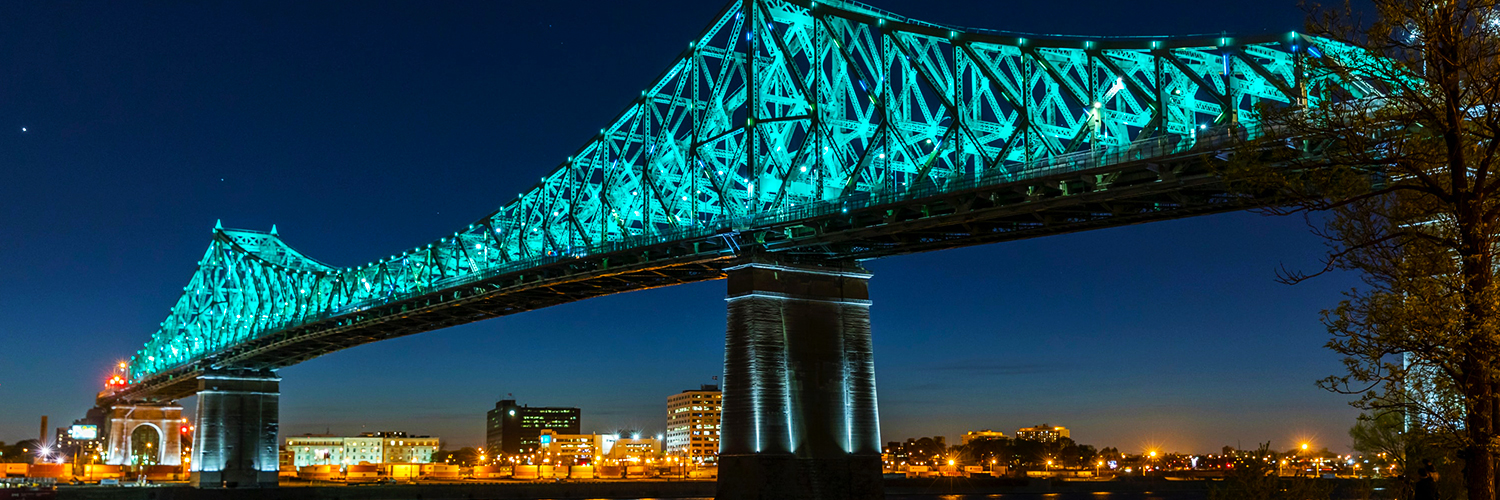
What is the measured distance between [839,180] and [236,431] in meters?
71.0

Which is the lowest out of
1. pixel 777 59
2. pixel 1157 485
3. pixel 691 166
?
pixel 1157 485

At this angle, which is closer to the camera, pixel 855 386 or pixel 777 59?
pixel 855 386

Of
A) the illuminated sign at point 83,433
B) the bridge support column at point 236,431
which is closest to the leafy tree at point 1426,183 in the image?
the bridge support column at point 236,431

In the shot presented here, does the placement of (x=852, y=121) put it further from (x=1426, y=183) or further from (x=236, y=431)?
(x=236, y=431)

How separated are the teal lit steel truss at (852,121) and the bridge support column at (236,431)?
1263 inches

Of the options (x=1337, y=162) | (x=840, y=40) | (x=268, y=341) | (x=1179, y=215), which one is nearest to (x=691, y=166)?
(x=840, y=40)

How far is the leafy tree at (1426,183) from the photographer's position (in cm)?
1659

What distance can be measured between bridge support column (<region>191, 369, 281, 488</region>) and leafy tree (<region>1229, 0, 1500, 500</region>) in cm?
10053

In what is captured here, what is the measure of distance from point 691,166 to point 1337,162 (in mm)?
43181

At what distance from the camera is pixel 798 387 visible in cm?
5062

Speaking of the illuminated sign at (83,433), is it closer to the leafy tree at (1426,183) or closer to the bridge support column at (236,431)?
the bridge support column at (236,431)

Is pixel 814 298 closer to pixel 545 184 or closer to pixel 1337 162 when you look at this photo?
pixel 545 184

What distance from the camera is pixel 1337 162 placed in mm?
17062

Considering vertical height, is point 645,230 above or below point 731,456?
above
